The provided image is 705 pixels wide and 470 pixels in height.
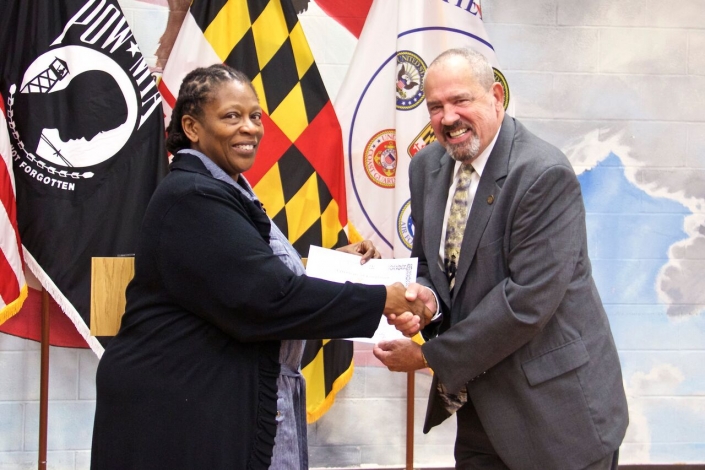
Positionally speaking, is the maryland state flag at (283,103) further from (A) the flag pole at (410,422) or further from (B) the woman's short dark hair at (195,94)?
(B) the woman's short dark hair at (195,94)

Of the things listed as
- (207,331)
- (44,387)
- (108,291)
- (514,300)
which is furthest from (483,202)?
(44,387)

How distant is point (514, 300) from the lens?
1.61 meters

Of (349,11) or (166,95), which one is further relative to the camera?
(349,11)

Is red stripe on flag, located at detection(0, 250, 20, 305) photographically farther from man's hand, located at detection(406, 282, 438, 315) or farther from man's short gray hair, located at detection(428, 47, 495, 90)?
man's short gray hair, located at detection(428, 47, 495, 90)

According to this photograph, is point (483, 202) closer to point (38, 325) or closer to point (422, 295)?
point (422, 295)

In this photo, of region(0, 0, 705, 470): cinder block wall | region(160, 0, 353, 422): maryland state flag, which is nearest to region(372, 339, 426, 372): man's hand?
region(160, 0, 353, 422): maryland state flag

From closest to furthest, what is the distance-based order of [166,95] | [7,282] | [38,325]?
[7,282] < [166,95] < [38,325]

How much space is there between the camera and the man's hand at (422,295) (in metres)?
1.70

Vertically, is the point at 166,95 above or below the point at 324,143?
above

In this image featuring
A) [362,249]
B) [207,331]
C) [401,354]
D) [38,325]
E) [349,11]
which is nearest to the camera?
[207,331]

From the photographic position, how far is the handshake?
1641mm

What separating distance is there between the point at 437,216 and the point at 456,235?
0.09 metres

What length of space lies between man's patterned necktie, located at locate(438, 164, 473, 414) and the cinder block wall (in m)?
1.33

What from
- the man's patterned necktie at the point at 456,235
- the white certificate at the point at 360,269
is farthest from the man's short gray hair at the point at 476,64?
the white certificate at the point at 360,269
